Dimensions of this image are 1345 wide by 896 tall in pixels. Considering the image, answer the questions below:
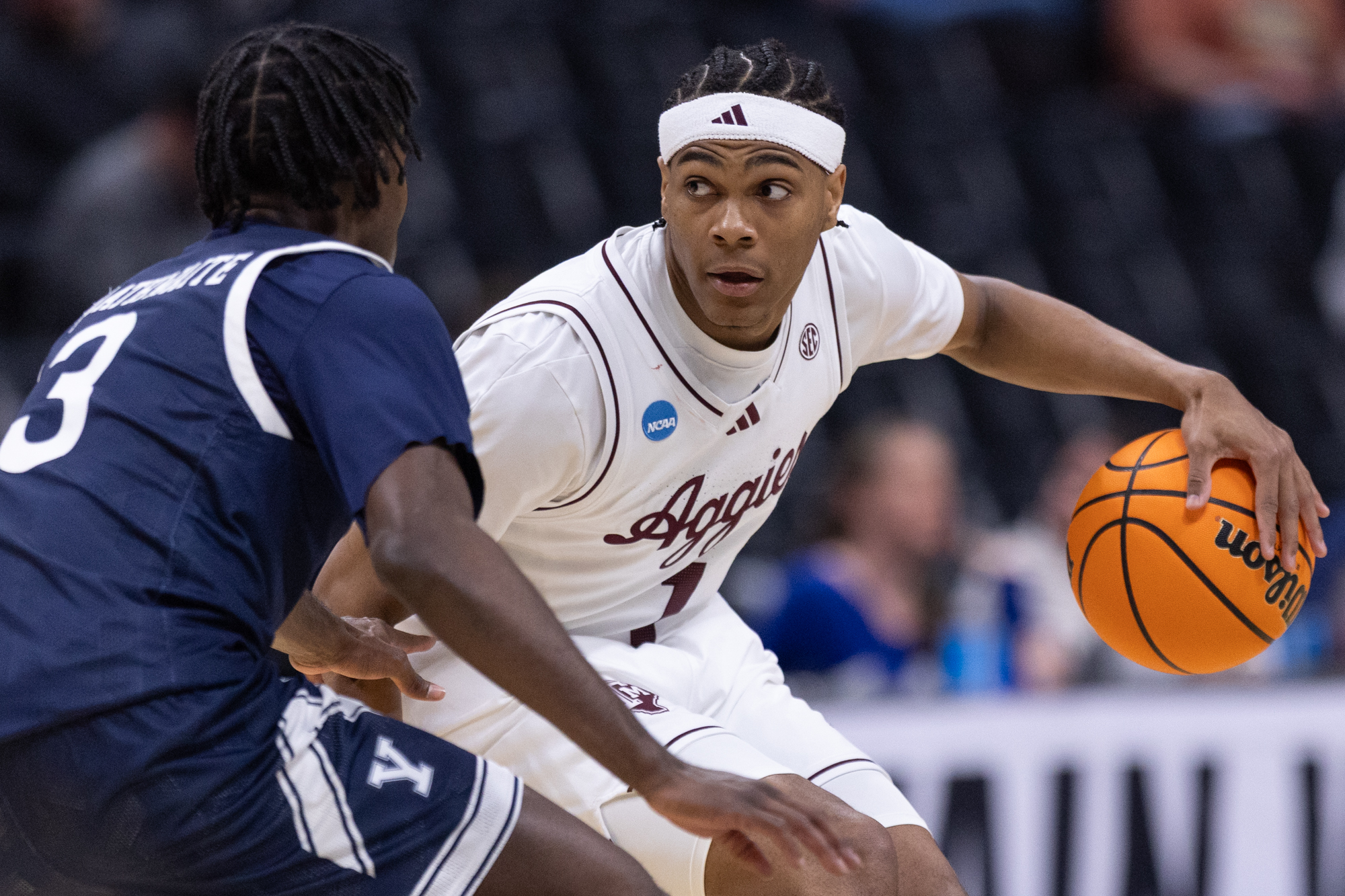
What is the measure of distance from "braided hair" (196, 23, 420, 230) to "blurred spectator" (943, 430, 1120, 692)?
3.88m

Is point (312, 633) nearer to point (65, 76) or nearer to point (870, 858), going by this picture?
point (870, 858)

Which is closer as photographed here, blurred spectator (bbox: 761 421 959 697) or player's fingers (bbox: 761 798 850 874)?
player's fingers (bbox: 761 798 850 874)

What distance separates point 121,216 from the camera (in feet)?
20.5

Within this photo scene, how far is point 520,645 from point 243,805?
446 millimetres

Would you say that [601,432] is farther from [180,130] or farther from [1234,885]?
[180,130]

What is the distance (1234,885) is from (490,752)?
2934 mm

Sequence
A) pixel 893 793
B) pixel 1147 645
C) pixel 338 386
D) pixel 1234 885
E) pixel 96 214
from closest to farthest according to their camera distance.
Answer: pixel 338 386, pixel 893 793, pixel 1147 645, pixel 1234 885, pixel 96 214

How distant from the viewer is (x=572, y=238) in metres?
7.48

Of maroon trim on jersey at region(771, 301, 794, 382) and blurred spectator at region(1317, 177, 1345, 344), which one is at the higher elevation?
maroon trim on jersey at region(771, 301, 794, 382)

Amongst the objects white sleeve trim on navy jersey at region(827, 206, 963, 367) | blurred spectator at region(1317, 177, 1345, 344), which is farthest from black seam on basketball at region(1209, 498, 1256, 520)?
blurred spectator at region(1317, 177, 1345, 344)

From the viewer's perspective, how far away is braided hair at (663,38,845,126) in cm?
310

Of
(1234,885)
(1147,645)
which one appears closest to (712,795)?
(1147,645)

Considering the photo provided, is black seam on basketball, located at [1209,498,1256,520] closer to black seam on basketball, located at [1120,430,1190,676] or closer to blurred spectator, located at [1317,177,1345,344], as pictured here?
black seam on basketball, located at [1120,430,1190,676]

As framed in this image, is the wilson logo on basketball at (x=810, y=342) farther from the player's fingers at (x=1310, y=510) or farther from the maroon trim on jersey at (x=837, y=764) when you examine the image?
the player's fingers at (x=1310, y=510)
